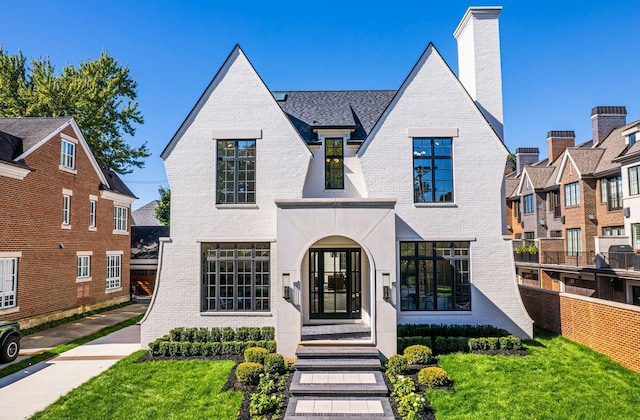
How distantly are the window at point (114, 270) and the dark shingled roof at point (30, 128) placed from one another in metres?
8.28

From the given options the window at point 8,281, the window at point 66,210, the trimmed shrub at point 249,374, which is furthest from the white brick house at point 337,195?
the window at point 66,210

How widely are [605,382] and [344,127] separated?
10388 mm

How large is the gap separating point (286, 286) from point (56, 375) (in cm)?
671

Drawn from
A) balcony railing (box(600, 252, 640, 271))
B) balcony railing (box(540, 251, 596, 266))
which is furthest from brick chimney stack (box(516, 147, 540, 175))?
balcony railing (box(600, 252, 640, 271))

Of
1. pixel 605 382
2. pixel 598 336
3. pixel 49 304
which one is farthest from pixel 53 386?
pixel 598 336

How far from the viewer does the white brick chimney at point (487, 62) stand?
563 inches

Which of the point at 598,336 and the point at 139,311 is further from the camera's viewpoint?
the point at 139,311

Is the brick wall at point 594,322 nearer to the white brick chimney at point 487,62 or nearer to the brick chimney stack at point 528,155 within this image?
the white brick chimney at point 487,62

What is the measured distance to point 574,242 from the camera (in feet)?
90.8

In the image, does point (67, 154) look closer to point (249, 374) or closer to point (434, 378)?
point (249, 374)

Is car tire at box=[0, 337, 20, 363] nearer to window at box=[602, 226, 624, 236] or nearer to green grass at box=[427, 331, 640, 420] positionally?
green grass at box=[427, 331, 640, 420]

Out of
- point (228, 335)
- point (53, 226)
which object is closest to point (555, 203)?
point (228, 335)

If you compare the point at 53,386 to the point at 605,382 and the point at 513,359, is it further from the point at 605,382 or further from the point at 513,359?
the point at 605,382

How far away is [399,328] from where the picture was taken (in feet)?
39.7
